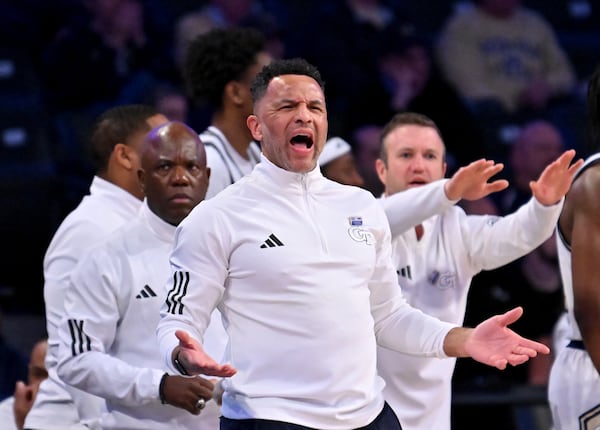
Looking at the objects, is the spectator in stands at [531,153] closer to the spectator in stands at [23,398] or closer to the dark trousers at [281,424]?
the spectator in stands at [23,398]

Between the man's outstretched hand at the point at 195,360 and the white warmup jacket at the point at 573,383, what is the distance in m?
1.46

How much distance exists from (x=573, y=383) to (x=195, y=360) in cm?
153

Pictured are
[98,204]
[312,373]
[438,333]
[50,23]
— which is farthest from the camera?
[50,23]

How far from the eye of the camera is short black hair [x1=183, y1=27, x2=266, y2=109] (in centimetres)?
503

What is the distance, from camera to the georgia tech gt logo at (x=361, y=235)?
11.5ft

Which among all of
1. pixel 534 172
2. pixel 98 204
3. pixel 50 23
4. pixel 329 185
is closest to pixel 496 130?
pixel 534 172

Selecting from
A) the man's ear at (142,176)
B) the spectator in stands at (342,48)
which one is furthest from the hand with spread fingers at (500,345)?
the spectator in stands at (342,48)

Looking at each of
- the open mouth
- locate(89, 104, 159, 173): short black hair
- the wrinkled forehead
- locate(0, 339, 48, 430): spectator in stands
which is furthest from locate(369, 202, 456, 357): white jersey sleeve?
locate(0, 339, 48, 430): spectator in stands

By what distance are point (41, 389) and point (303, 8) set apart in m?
4.31

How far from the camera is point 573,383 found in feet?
13.7

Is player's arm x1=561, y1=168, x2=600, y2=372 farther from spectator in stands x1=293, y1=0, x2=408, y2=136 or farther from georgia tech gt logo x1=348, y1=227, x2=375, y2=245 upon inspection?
spectator in stands x1=293, y1=0, x2=408, y2=136

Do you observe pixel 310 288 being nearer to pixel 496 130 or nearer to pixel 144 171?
pixel 144 171

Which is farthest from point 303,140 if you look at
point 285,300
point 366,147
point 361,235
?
point 366,147

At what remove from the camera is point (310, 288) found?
336cm
